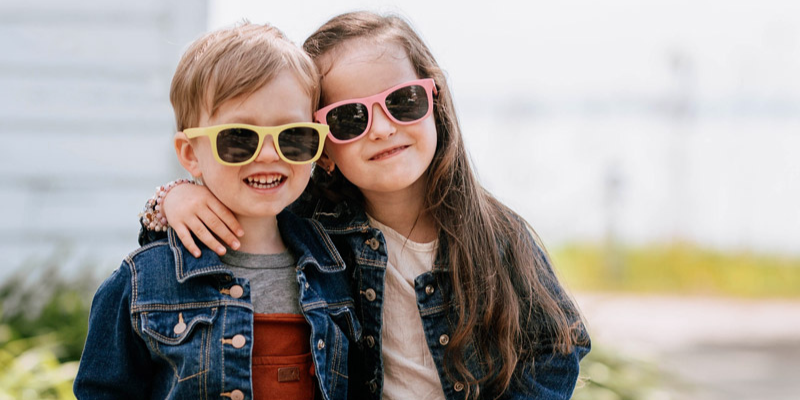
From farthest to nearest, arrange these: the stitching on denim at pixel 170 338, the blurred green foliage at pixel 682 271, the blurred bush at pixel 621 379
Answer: the blurred green foliage at pixel 682 271, the blurred bush at pixel 621 379, the stitching on denim at pixel 170 338

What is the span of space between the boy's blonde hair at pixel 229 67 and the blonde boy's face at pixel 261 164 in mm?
22

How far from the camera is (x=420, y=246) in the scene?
2.22 meters

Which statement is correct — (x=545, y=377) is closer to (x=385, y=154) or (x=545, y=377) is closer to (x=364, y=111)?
(x=385, y=154)

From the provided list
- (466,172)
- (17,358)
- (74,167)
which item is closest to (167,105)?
(74,167)

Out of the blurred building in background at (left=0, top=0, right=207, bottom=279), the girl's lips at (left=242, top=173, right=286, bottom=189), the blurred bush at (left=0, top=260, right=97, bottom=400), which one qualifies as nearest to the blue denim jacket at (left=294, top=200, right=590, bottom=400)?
the girl's lips at (left=242, top=173, right=286, bottom=189)

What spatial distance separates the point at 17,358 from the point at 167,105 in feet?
6.22

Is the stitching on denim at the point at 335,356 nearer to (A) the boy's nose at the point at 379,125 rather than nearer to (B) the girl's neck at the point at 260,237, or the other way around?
(B) the girl's neck at the point at 260,237

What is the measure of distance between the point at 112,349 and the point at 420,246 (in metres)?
0.85

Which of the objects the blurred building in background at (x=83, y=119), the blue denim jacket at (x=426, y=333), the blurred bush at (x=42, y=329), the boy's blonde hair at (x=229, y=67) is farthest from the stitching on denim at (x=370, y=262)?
the blurred building in background at (x=83, y=119)

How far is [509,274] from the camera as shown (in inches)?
85.9

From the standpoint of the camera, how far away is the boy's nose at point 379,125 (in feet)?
6.58

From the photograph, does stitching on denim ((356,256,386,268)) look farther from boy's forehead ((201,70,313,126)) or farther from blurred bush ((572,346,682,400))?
blurred bush ((572,346,682,400))

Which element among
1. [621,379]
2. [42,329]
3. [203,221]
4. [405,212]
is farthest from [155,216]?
[621,379]

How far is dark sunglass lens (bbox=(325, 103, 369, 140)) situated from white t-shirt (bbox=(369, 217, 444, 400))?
0.38 meters
